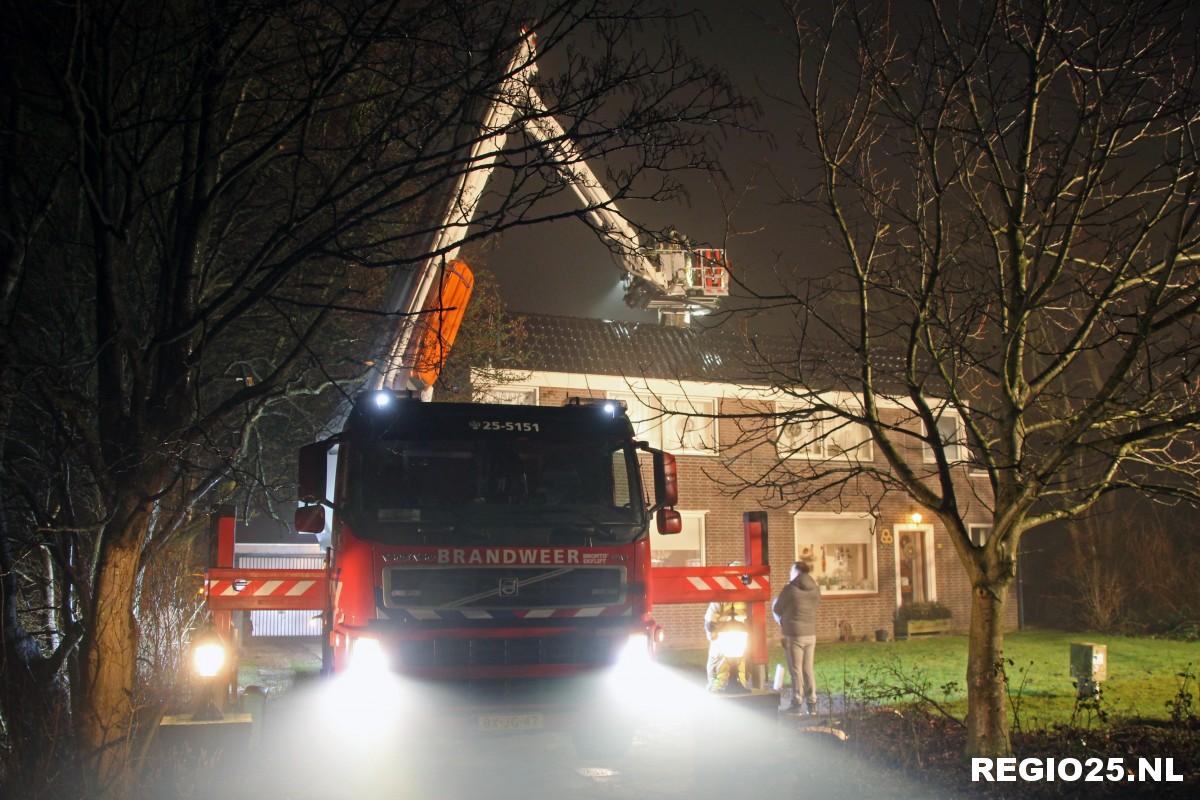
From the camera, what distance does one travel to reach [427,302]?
11930 millimetres

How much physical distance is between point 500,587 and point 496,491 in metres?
0.76

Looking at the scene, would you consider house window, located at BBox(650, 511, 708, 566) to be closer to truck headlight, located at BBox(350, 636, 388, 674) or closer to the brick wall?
the brick wall

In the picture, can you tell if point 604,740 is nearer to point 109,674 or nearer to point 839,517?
point 109,674

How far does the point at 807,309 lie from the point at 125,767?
5688 mm

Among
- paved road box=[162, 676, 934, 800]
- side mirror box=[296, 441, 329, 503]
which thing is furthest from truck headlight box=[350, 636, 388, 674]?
side mirror box=[296, 441, 329, 503]

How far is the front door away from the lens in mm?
27156

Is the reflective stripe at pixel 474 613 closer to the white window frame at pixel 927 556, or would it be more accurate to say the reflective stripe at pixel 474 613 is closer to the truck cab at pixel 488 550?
the truck cab at pixel 488 550

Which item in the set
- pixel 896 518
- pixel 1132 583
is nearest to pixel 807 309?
pixel 896 518

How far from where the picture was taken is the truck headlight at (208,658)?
8.43 m

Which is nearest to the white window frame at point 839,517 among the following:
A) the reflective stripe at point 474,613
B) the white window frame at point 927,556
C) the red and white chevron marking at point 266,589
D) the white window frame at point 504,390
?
the white window frame at point 927,556

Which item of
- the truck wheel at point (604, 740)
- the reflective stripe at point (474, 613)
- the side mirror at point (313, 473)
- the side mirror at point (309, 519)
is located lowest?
the truck wheel at point (604, 740)

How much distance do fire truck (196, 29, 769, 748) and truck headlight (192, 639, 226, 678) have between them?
0.87 metres

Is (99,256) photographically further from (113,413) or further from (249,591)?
(249,591)

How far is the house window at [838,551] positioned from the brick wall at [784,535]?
238mm
